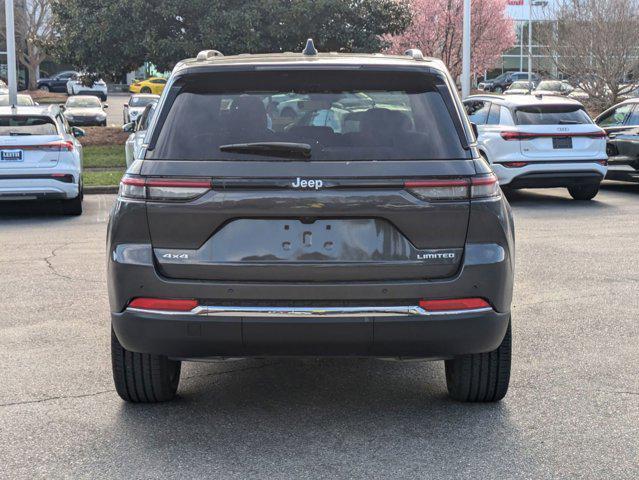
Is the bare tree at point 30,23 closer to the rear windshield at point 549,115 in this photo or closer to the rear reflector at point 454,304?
the rear windshield at point 549,115

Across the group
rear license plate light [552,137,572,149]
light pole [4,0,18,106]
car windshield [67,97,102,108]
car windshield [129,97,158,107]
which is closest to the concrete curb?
light pole [4,0,18,106]

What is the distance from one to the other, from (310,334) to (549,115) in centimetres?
1085

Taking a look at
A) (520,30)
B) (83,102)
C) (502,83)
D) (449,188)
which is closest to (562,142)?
(449,188)

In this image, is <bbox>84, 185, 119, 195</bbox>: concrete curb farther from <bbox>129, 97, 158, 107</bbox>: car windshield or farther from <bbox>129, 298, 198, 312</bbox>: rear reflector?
<bbox>129, 97, 158, 107</bbox>: car windshield

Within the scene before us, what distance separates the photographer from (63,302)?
7.59m

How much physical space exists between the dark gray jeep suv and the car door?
1187cm

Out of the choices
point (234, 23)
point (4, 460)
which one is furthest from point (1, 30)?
point (4, 460)

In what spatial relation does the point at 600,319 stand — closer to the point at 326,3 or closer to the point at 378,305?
the point at 378,305

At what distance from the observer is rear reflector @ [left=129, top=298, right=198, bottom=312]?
4281mm

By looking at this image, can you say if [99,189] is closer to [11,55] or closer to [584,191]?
[11,55]

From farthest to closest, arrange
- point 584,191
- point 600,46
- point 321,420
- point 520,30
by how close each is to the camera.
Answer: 1. point 520,30
2. point 600,46
3. point 584,191
4. point 321,420

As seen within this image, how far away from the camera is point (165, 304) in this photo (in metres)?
4.31

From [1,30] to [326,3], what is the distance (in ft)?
123

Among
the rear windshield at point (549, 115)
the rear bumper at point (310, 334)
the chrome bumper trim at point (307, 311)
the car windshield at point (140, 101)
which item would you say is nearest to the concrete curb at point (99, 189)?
the rear windshield at point (549, 115)
